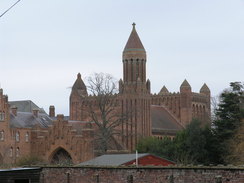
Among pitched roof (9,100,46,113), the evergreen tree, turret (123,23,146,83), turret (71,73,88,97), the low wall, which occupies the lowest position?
the low wall

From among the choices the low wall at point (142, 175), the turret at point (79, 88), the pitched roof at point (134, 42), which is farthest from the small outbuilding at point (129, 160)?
the turret at point (79, 88)

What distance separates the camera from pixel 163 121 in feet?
382

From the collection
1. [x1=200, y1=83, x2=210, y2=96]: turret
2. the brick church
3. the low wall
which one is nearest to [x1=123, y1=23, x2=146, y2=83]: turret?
the brick church

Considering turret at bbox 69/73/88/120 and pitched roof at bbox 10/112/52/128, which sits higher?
turret at bbox 69/73/88/120

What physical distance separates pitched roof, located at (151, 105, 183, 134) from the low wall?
69.0 m

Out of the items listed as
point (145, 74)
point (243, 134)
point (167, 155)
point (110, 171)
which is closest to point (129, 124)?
point (145, 74)

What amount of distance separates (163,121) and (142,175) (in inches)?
3233

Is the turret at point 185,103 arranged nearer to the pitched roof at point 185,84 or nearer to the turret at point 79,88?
the pitched roof at point 185,84

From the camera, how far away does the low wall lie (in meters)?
31.0

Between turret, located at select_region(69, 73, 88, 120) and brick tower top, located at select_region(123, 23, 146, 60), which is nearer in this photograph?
brick tower top, located at select_region(123, 23, 146, 60)

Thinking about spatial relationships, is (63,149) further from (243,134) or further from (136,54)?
(243,134)

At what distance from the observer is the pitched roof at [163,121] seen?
365 ft

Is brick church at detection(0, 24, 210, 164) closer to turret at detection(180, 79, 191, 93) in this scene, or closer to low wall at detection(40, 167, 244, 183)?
turret at detection(180, 79, 191, 93)

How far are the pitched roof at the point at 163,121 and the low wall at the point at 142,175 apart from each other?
69.0 metres
